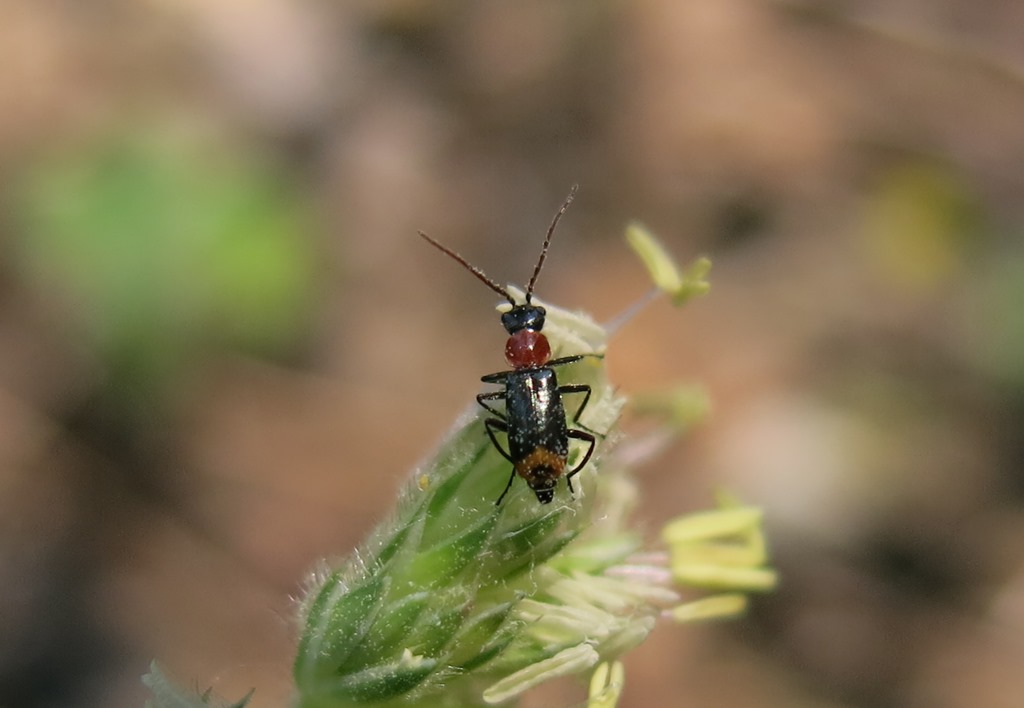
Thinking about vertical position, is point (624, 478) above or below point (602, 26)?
below

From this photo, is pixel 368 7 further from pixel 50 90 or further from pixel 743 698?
pixel 743 698

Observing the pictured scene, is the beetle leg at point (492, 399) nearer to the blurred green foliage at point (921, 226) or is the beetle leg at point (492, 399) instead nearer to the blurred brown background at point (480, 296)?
the blurred brown background at point (480, 296)

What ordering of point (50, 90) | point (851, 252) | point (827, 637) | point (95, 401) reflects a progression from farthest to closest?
point (851, 252) → point (50, 90) → point (827, 637) → point (95, 401)

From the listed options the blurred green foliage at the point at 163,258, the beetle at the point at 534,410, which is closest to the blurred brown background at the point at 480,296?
the blurred green foliage at the point at 163,258

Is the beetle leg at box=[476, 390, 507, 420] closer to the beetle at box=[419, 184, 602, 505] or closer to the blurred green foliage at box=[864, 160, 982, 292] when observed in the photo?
the beetle at box=[419, 184, 602, 505]

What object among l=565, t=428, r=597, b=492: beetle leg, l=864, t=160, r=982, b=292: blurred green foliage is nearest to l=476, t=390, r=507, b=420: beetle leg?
l=565, t=428, r=597, b=492: beetle leg

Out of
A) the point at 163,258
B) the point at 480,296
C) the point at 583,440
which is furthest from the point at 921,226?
the point at 583,440

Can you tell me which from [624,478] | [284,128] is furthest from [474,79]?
[624,478]
